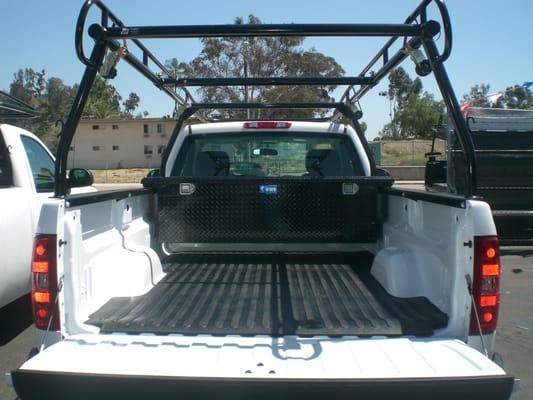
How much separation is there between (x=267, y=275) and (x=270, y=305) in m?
0.73

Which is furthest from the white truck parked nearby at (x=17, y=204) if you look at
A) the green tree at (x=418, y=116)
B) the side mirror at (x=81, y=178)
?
the green tree at (x=418, y=116)

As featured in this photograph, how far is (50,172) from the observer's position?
6.22 metres

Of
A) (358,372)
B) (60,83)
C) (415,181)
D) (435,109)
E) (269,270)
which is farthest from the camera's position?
(60,83)

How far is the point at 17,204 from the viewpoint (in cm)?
499

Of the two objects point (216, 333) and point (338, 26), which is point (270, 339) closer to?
point (216, 333)

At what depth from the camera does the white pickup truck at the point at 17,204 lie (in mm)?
4781

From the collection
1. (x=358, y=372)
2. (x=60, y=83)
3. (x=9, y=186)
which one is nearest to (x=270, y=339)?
(x=358, y=372)

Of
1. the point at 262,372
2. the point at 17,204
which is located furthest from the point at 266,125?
the point at 262,372

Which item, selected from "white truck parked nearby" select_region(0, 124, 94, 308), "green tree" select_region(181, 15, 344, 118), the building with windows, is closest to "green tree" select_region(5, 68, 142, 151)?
the building with windows

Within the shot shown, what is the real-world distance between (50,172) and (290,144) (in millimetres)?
2950

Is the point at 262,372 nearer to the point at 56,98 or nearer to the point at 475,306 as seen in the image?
the point at 475,306

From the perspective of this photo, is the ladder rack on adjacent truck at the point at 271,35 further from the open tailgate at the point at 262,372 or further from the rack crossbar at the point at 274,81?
the rack crossbar at the point at 274,81

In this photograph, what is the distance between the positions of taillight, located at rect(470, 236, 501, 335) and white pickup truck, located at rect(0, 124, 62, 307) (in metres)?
3.82

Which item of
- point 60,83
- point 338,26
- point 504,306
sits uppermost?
point 60,83
